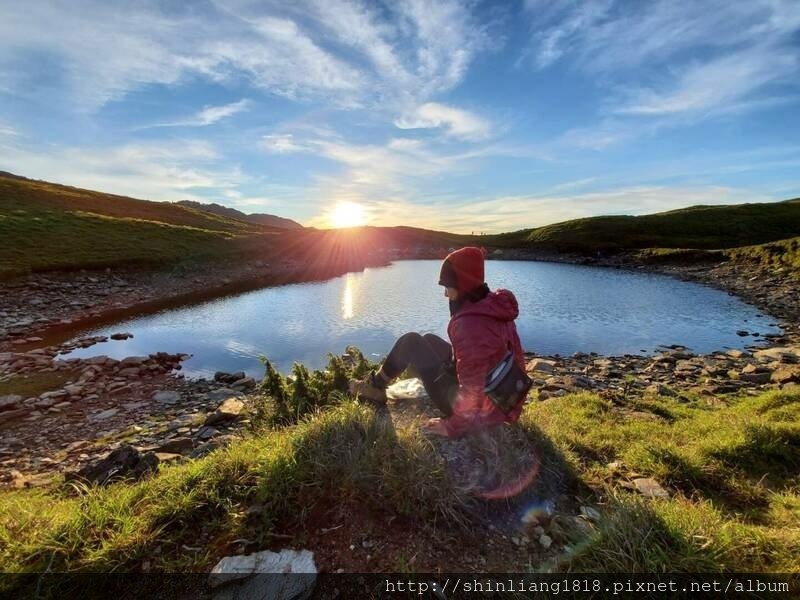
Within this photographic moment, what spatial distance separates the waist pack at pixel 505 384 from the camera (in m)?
4.82

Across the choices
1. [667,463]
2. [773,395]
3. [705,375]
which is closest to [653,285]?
[705,375]

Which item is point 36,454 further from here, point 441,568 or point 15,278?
point 15,278

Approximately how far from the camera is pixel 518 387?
16.0ft

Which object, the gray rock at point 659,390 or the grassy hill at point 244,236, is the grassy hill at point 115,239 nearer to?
the grassy hill at point 244,236

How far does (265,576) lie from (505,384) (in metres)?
3.32

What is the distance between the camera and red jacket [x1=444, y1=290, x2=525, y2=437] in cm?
481

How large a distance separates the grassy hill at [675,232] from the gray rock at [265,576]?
86561 mm

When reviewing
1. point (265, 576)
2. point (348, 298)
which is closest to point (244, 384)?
point (265, 576)

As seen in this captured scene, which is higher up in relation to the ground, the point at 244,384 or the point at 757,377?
the point at 757,377

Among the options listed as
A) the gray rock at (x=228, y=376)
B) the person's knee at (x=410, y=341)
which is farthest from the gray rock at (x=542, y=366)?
the gray rock at (x=228, y=376)


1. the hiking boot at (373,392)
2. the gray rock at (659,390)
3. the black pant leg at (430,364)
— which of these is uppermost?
the black pant leg at (430,364)

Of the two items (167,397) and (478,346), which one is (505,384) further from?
(167,397)

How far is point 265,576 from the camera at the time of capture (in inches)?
138

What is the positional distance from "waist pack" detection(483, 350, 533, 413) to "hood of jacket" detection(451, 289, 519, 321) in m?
0.53
